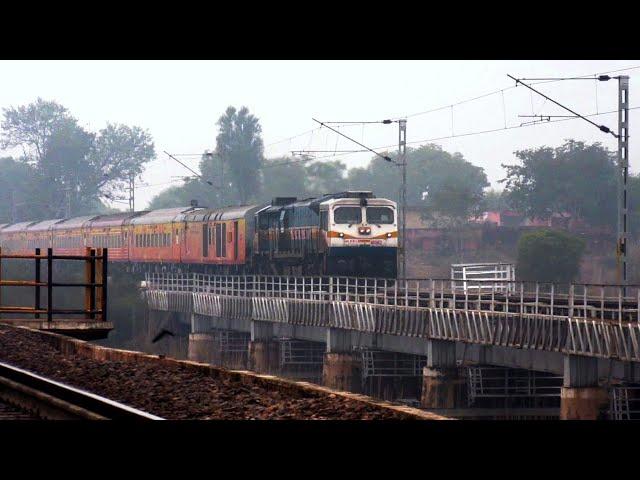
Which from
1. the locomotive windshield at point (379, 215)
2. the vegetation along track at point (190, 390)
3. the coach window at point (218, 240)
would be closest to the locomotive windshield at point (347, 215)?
the locomotive windshield at point (379, 215)

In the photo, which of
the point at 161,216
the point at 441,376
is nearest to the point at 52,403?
the point at 441,376

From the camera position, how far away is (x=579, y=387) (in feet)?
111

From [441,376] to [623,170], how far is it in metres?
8.34

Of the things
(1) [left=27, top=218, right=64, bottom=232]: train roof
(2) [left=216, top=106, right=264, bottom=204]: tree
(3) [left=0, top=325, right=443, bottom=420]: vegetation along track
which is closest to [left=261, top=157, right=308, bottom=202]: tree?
(2) [left=216, top=106, right=264, bottom=204]: tree

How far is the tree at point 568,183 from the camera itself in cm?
11581

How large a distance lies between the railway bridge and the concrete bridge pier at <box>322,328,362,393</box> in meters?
0.04

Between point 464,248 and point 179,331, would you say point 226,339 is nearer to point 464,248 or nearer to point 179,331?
point 179,331

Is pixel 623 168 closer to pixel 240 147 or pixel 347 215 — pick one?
pixel 347 215

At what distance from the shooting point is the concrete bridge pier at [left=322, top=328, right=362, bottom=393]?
47.9 m

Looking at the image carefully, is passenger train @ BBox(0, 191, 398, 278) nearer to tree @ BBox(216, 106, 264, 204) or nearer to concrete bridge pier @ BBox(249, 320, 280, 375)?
concrete bridge pier @ BBox(249, 320, 280, 375)
